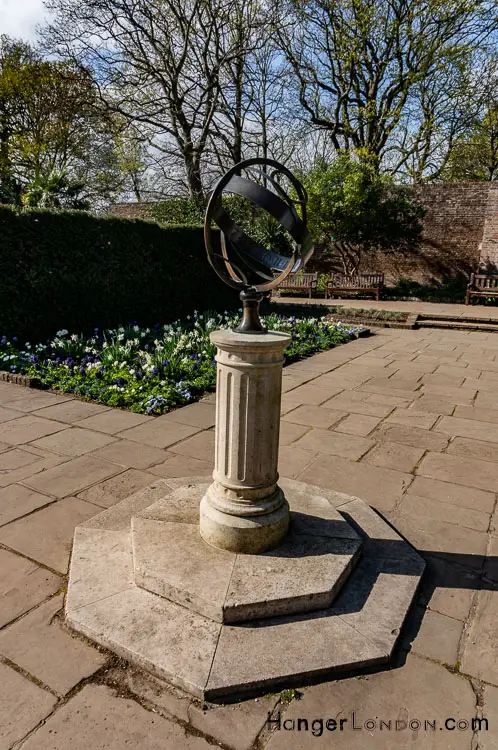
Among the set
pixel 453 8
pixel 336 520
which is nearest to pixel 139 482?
pixel 336 520

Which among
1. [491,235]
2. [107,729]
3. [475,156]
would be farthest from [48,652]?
[475,156]

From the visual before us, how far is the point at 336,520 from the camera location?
246 cm

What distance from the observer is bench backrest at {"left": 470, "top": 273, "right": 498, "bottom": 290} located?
13.1 m

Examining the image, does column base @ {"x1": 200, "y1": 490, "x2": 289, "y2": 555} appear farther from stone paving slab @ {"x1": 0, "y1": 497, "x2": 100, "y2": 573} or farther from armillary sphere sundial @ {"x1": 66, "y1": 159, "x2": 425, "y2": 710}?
stone paving slab @ {"x1": 0, "y1": 497, "x2": 100, "y2": 573}

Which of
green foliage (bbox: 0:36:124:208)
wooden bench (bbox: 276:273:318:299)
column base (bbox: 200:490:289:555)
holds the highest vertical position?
green foliage (bbox: 0:36:124:208)

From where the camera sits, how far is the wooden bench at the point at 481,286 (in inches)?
509

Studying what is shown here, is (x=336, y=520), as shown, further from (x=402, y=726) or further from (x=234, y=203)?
(x=234, y=203)

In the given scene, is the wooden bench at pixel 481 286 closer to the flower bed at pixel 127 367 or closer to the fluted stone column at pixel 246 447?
the flower bed at pixel 127 367

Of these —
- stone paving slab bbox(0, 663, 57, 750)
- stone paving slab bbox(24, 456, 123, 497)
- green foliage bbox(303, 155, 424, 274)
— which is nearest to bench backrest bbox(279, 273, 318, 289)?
green foliage bbox(303, 155, 424, 274)

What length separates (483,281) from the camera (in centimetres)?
1309

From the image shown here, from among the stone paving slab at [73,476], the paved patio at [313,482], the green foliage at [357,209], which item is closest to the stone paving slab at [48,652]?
the paved patio at [313,482]

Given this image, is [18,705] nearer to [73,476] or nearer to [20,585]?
[20,585]

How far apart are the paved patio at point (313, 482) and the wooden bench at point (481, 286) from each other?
8.51 metres

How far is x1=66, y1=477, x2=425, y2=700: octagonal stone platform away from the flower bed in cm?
226
